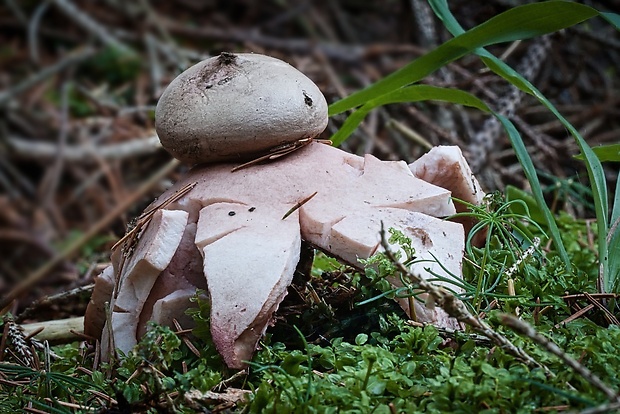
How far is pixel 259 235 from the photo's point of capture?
1.33 metres

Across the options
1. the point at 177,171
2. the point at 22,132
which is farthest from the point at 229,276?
the point at 22,132

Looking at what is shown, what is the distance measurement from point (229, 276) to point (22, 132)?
3.62 m

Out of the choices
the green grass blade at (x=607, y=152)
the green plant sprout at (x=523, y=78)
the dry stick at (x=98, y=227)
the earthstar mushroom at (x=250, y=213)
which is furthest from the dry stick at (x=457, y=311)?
the dry stick at (x=98, y=227)

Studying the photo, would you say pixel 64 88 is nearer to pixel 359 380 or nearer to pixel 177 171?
pixel 177 171

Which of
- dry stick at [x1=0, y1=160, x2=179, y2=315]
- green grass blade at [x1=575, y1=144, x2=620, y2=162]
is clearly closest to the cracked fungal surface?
green grass blade at [x1=575, y1=144, x2=620, y2=162]

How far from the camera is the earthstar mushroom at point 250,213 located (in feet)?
4.18

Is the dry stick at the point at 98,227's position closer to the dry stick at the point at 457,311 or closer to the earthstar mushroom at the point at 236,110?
the earthstar mushroom at the point at 236,110

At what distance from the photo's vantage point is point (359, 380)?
114 centimetres

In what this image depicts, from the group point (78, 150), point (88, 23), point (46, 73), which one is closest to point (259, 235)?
point (78, 150)

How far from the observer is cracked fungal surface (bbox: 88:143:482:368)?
1.26 meters

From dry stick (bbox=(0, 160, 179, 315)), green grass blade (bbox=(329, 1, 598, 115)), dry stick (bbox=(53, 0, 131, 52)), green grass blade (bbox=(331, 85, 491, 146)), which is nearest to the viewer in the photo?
green grass blade (bbox=(329, 1, 598, 115))

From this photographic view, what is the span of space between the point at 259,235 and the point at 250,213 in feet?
0.29

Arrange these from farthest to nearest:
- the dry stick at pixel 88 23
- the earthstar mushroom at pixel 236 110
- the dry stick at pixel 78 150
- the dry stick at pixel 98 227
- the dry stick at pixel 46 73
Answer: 1. the dry stick at pixel 88 23
2. the dry stick at pixel 46 73
3. the dry stick at pixel 78 150
4. the dry stick at pixel 98 227
5. the earthstar mushroom at pixel 236 110

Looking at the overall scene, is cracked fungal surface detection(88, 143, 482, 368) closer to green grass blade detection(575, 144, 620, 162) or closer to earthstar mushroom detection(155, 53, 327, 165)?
earthstar mushroom detection(155, 53, 327, 165)
